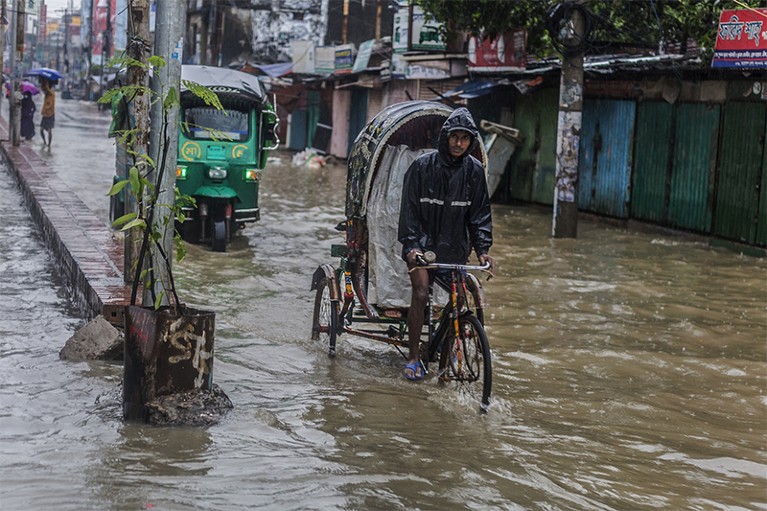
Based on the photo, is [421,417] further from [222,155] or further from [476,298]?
[222,155]

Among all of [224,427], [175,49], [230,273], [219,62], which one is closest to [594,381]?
[224,427]

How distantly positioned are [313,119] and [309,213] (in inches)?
799

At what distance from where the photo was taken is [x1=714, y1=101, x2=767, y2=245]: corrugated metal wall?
15.2 meters

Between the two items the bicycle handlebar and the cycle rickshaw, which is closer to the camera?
the bicycle handlebar

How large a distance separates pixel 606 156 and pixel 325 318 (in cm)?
1168

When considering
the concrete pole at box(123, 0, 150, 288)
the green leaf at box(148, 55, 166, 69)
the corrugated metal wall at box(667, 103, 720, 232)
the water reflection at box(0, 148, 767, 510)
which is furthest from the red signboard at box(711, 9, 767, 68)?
the green leaf at box(148, 55, 166, 69)

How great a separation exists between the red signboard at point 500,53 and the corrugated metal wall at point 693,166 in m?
3.84

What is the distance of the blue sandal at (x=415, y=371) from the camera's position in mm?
7477

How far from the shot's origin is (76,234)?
1218 cm

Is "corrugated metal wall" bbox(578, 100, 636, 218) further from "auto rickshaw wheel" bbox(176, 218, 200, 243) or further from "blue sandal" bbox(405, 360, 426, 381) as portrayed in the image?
"blue sandal" bbox(405, 360, 426, 381)

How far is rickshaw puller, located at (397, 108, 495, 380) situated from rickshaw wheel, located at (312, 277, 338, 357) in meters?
0.87

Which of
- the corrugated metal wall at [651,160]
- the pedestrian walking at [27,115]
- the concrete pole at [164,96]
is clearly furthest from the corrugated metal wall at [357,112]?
the concrete pole at [164,96]

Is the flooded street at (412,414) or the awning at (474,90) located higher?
the awning at (474,90)

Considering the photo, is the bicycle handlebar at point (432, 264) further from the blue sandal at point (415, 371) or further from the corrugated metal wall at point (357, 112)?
the corrugated metal wall at point (357, 112)
